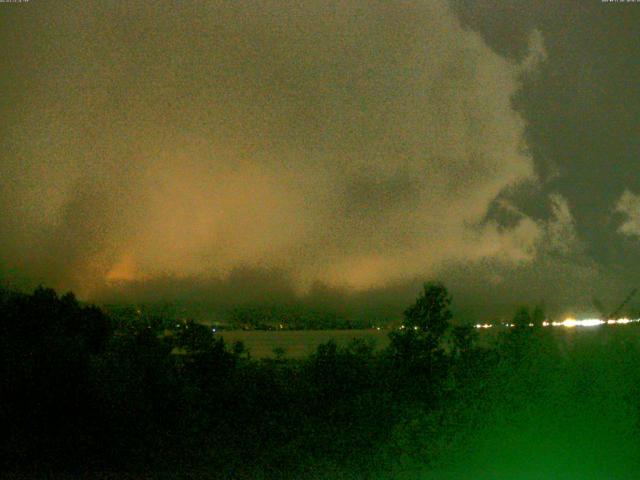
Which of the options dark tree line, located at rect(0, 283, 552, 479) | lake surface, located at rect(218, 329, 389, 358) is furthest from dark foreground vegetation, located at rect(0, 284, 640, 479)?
lake surface, located at rect(218, 329, 389, 358)

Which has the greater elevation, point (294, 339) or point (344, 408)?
point (294, 339)

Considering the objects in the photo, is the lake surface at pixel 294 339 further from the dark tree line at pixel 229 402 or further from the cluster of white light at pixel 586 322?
the cluster of white light at pixel 586 322

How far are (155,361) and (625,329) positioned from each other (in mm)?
7131

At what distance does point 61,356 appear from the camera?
11672mm

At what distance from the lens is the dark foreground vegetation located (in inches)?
369

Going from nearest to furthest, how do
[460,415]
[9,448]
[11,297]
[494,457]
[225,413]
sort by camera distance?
[494,457], [460,415], [9,448], [225,413], [11,297]

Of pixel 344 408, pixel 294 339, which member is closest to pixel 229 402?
pixel 344 408

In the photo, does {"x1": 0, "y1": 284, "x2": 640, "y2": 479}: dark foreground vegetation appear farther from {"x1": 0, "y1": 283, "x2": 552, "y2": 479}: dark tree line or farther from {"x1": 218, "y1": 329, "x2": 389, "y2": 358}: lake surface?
{"x1": 218, "y1": 329, "x2": 389, "y2": 358}: lake surface

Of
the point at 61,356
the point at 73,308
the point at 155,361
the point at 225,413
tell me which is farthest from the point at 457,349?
the point at 73,308

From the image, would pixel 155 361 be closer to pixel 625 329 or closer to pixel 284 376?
pixel 284 376

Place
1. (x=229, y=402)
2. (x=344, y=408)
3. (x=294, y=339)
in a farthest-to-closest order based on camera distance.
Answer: (x=294, y=339), (x=229, y=402), (x=344, y=408)

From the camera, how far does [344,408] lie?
10461 millimetres

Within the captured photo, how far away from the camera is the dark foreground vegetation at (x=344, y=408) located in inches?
369

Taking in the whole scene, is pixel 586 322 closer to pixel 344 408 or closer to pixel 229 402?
pixel 344 408
